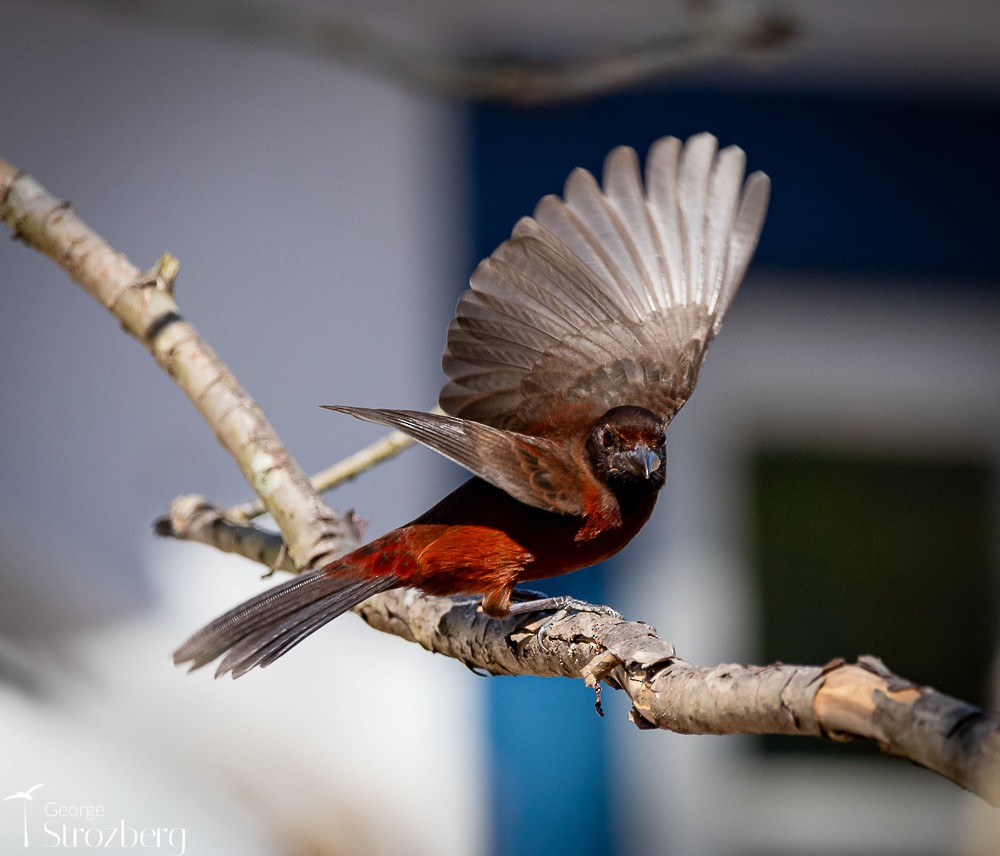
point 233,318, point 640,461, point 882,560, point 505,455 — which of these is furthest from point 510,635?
point 882,560

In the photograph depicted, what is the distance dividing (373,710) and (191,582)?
96cm

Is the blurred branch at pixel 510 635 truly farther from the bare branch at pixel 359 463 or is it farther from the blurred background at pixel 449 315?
the blurred background at pixel 449 315

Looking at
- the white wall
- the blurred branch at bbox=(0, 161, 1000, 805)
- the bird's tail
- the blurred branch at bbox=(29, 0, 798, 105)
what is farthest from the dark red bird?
the white wall

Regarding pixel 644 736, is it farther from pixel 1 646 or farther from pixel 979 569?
pixel 1 646

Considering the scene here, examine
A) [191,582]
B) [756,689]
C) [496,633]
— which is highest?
[191,582]

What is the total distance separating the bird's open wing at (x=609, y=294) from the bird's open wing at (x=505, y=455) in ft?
0.84

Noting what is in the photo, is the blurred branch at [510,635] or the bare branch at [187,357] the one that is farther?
the bare branch at [187,357]

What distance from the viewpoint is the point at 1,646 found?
3.06 meters

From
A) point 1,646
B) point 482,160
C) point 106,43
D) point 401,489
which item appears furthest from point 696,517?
point 1,646

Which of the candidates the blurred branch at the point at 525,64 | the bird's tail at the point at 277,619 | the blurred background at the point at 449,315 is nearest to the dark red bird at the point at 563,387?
the bird's tail at the point at 277,619

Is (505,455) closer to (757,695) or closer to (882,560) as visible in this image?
(757,695)

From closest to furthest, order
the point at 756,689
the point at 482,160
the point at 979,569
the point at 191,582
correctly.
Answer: the point at 756,689
the point at 191,582
the point at 482,160
the point at 979,569

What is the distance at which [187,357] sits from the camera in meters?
2.85

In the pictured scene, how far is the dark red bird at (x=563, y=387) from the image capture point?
2.77 metres
